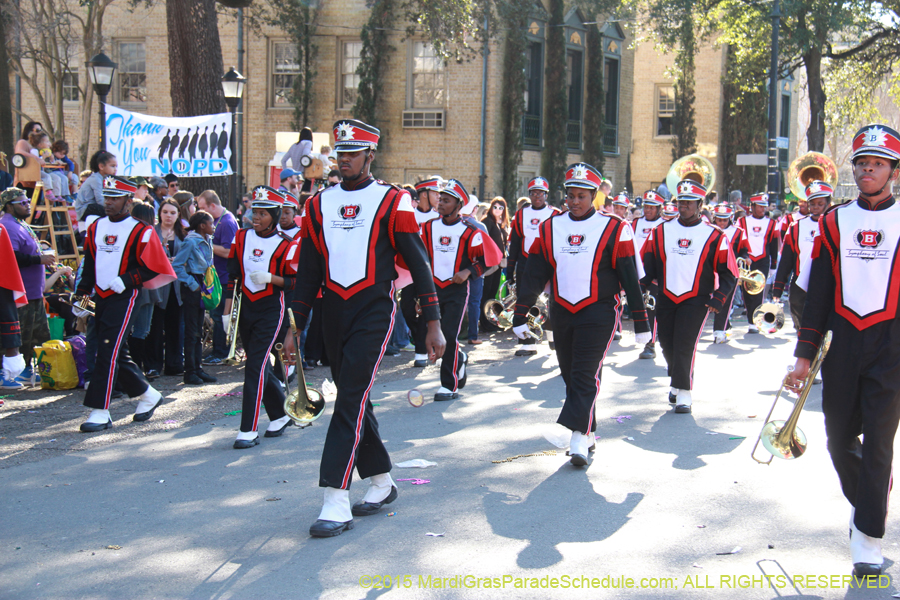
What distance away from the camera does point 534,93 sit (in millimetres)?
26938

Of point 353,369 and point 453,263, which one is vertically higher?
point 453,263

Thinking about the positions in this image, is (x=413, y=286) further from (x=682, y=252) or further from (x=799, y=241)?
(x=799, y=241)

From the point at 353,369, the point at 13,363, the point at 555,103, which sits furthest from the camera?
the point at 555,103

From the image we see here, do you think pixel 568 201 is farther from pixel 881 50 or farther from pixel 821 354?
pixel 881 50

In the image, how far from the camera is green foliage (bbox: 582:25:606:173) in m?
29.1

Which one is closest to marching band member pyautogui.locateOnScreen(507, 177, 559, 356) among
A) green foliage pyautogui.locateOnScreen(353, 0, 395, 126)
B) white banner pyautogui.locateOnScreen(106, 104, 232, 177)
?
white banner pyautogui.locateOnScreen(106, 104, 232, 177)

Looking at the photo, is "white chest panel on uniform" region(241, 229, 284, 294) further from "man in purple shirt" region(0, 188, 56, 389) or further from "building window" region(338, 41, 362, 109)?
"building window" region(338, 41, 362, 109)

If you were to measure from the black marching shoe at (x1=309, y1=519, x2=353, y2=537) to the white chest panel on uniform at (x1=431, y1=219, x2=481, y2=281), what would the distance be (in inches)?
187

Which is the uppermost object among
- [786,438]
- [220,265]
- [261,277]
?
[261,277]

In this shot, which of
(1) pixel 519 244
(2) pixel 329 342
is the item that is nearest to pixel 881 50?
(1) pixel 519 244

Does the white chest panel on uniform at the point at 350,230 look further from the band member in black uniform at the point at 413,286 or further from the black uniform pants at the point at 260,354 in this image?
the band member in black uniform at the point at 413,286

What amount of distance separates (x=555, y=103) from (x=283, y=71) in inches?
301

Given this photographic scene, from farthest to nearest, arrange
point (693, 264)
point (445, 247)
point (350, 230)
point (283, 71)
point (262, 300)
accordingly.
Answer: point (283, 71) → point (445, 247) → point (693, 264) → point (262, 300) → point (350, 230)

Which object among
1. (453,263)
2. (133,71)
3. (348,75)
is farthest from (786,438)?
(133,71)
